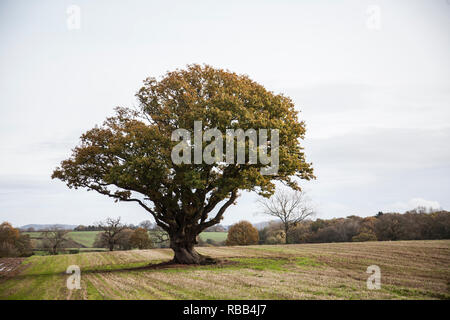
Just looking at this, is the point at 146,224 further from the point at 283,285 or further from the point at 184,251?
the point at 283,285

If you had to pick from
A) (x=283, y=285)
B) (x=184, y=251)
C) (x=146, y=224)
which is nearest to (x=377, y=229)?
(x=184, y=251)

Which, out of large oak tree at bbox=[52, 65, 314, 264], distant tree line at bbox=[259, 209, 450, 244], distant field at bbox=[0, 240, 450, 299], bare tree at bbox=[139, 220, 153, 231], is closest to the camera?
distant field at bbox=[0, 240, 450, 299]

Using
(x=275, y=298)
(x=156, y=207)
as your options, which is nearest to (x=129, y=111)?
(x=156, y=207)

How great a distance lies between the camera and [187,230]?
86.3ft

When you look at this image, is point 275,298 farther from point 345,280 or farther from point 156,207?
point 156,207

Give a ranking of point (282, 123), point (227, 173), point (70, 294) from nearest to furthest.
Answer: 1. point (70, 294)
2. point (282, 123)
3. point (227, 173)

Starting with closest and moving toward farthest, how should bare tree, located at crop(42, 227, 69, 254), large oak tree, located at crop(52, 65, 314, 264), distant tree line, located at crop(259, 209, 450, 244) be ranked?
large oak tree, located at crop(52, 65, 314, 264) < distant tree line, located at crop(259, 209, 450, 244) < bare tree, located at crop(42, 227, 69, 254)

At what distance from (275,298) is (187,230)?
51.2 ft

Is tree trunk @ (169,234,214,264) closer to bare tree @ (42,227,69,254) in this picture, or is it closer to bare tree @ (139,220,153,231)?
bare tree @ (139,220,153,231)

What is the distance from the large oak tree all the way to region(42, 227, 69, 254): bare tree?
3901 centimetres

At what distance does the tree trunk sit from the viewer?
2542 cm

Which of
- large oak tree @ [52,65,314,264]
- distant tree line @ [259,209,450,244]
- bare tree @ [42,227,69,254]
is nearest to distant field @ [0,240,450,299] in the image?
large oak tree @ [52,65,314,264]

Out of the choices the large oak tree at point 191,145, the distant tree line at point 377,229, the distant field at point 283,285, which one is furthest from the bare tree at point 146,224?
the distant field at point 283,285

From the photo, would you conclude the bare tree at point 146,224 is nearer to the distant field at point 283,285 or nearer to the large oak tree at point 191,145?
the large oak tree at point 191,145
